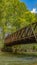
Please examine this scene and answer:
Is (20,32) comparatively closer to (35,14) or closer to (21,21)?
(21,21)

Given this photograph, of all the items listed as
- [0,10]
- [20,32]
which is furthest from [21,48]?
[20,32]

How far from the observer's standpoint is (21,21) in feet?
194

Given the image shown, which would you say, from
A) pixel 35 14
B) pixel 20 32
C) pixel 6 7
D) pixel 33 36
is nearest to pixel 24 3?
pixel 35 14

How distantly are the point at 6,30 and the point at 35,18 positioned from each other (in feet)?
36.9

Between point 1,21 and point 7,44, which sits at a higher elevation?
point 1,21

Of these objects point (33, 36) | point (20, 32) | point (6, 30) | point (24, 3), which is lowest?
point (33, 36)

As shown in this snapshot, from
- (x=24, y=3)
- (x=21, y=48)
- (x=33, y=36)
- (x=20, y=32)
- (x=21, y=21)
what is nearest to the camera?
(x=33, y=36)

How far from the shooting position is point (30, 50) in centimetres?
4981

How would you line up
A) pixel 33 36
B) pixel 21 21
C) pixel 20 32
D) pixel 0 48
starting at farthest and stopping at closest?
pixel 21 21 < pixel 0 48 < pixel 20 32 < pixel 33 36

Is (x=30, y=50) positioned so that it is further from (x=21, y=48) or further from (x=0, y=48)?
(x=0, y=48)

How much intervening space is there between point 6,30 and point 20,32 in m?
15.8

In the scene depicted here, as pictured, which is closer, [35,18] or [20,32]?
[20,32]

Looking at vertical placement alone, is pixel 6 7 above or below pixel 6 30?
above

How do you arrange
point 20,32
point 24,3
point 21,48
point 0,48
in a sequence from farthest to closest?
point 24,3 → point 21,48 → point 0,48 → point 20,32
